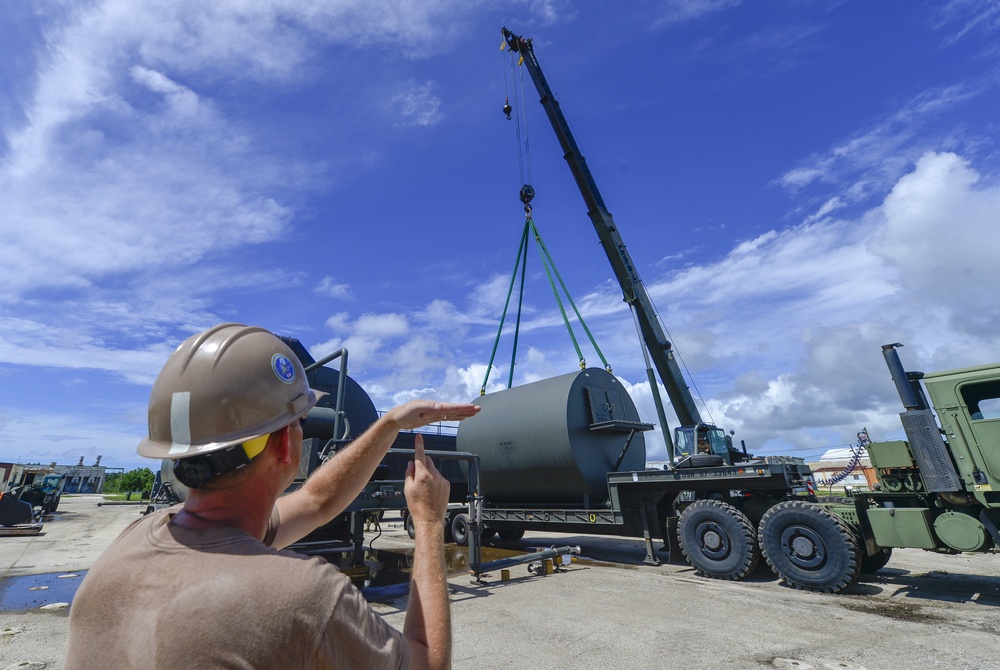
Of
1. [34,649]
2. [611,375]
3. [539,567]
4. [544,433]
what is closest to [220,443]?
[34,649]

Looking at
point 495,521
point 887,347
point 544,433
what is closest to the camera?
point 887,347

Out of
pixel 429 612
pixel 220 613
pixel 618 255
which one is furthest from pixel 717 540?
pixel 220 613

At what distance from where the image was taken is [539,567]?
8680mm

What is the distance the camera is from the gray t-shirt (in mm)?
978

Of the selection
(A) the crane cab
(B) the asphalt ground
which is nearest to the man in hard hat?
(B) the asphalt ground

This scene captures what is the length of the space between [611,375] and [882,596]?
6252 millimetres

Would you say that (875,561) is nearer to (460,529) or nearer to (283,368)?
(460,529)

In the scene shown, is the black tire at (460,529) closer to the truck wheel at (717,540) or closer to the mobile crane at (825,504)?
the mobile crane at (825,504)

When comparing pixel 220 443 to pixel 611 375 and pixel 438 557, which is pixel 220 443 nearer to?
pixel 438 557

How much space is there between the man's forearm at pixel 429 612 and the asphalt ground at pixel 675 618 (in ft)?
A: 12.2

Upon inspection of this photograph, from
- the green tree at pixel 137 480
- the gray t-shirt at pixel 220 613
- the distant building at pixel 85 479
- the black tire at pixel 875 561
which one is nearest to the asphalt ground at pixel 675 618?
the black tire at pixel 875 561

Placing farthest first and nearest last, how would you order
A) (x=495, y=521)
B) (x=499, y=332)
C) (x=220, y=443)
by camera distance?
(x=499, y=332) < (x=495, y=521) < (x=220, y=443)

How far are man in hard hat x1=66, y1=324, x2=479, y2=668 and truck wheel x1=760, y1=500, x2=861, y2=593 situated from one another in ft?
26.4

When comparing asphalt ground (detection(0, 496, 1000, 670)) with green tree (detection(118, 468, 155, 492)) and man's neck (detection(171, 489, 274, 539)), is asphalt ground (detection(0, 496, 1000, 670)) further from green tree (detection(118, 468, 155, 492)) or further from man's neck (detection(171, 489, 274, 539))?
green tree (detection(118, 468, 155, 492))
